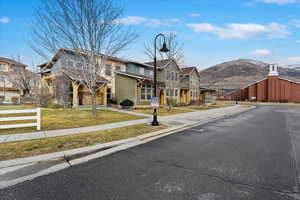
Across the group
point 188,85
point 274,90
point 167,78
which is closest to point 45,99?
point 167,78

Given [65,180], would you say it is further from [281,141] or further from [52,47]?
[52,47]

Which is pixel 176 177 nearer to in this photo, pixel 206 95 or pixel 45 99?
pixel 45 99

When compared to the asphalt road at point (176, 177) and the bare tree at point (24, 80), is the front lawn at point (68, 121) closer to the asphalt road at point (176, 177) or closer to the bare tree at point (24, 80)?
the asphalt road at point (176, 177)

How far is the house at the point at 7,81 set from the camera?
27825mm

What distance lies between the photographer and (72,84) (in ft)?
56.9

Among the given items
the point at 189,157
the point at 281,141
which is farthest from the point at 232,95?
the point at 189,157

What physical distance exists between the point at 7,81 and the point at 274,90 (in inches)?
2707

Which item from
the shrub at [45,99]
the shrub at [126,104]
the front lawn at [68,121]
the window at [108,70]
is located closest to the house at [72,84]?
the window at [108,70]

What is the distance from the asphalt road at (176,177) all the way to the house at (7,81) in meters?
32.0

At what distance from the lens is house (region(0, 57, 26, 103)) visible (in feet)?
91.3

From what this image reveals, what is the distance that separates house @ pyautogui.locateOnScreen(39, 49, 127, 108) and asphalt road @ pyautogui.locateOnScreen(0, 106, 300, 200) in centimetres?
1294

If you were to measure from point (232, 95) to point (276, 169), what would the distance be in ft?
201

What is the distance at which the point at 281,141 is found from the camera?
640 centimetres

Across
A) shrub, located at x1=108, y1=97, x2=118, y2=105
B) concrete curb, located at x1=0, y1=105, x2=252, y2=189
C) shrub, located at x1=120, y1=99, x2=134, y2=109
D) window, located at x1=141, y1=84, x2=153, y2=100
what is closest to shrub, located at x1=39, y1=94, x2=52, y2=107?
shrub, located at x1=108, y1=97, x2=118, y2=105
